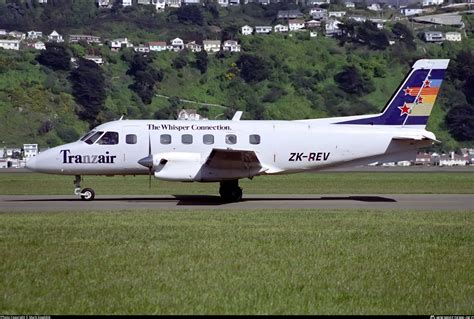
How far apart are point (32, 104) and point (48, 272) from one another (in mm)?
107146

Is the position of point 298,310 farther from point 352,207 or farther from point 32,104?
point 32,104

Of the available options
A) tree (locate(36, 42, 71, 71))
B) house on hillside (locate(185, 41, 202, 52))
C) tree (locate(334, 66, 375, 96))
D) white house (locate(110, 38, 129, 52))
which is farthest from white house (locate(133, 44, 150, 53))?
tree (locate(334, 66, 375, 96))

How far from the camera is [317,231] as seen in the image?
76.9ft

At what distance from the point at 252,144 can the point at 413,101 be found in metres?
5.95

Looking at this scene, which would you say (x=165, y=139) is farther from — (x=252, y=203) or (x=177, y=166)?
(x=252, y=203)

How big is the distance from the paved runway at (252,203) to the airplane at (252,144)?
108 centimetres

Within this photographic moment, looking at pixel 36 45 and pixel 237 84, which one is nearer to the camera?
pixel 237 84

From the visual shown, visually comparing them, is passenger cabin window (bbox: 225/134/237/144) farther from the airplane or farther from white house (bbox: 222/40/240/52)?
white house (bbox: 222/40/240/52)

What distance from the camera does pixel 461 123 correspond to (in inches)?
4683

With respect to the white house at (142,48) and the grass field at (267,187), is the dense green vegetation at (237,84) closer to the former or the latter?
the white house at (142,48)

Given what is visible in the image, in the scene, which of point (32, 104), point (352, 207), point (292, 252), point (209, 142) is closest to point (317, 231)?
point (292, 252)

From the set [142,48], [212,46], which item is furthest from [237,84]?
[142,48]

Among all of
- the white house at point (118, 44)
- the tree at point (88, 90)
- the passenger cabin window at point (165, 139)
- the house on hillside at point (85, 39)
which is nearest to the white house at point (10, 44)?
the house on hillside at point (85, 39)

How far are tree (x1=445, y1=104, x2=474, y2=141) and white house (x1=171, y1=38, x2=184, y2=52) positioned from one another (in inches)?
2807
